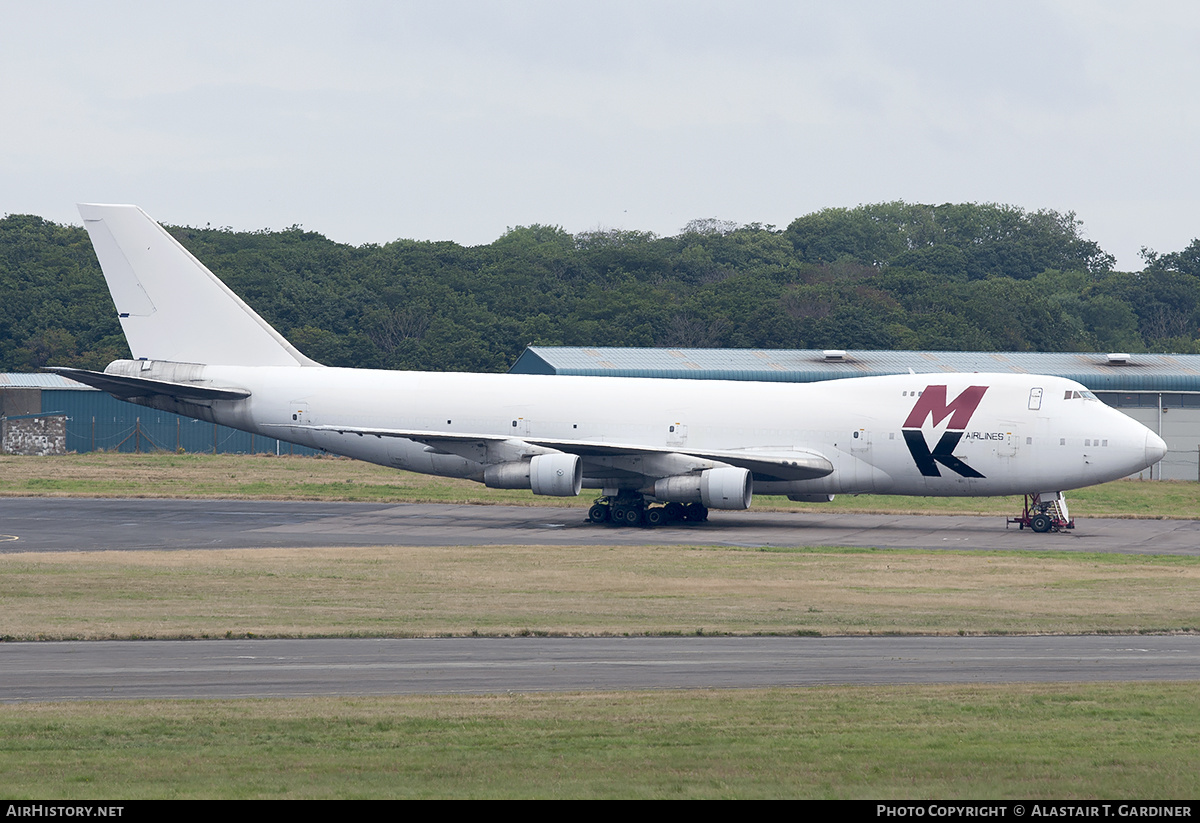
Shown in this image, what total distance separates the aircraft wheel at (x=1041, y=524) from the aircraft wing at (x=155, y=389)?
25984 mm

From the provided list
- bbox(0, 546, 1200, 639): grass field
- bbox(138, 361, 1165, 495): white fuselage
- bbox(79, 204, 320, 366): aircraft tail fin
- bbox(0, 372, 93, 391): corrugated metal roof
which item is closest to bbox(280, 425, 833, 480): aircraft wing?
bbox(138, 361, 1165, 495): white fuselage

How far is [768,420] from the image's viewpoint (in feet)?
142

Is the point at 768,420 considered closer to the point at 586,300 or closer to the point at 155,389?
the point at 155,389

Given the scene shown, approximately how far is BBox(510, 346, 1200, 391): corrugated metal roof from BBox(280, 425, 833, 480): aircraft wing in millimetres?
25153

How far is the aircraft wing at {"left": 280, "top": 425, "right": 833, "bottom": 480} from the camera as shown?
42.3 m

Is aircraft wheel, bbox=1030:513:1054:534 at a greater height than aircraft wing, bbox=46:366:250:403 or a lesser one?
lesser

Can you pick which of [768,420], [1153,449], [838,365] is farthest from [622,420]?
[838,365]

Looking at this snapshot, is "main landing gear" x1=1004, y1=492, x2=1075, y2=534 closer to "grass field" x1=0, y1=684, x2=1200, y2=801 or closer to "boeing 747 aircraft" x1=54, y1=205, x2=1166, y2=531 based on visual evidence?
"boeing 747 aircraft" x1=54, y1=205, x2=1166, y2=531

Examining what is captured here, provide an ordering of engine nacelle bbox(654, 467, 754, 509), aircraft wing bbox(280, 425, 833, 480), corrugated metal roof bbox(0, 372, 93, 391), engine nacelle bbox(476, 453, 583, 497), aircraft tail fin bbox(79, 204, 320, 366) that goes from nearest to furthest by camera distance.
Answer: engine nacelle bbox(654, 467, 754, 509)
engine nacelle bbox(476, 453, 583, 497)
aircraft wing bbox(280, 425, 833, 480)
aircraft tail fin bbox(79, 204, 320, 366)
corrugated metal roof bbox(0, 372, 93, 391)

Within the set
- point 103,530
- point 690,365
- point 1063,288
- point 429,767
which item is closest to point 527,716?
point 429,767

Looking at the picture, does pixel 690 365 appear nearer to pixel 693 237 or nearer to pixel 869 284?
pixel 869 284

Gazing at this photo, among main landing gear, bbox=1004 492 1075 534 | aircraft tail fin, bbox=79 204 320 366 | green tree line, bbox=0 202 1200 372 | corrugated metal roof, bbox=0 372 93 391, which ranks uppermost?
green tree line, bbox=0 202 1200 372

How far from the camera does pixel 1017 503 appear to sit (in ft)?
178

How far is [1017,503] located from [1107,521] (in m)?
7.45
